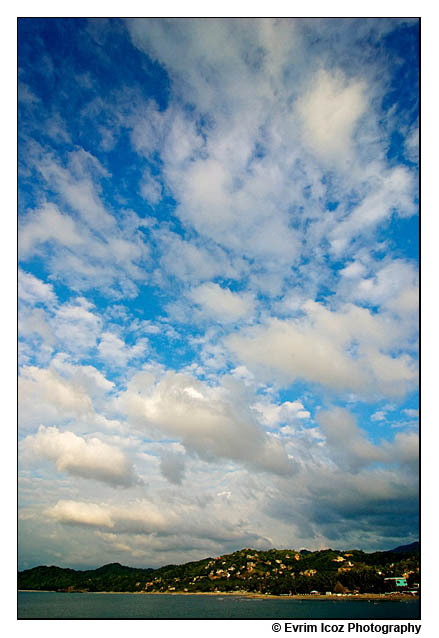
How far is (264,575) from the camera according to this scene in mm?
84375

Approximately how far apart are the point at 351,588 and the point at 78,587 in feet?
266

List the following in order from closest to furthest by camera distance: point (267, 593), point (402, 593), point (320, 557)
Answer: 1. point (402, 593)
2. point (267, 593)
3. point (320, 557)

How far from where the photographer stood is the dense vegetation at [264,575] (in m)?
64.3

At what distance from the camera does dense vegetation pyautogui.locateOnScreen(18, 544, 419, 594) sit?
6431 cm

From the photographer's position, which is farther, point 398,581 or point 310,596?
point 310,596

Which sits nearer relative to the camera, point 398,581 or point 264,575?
point 398,581
